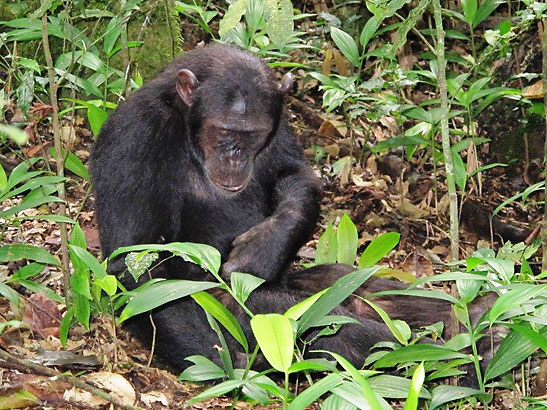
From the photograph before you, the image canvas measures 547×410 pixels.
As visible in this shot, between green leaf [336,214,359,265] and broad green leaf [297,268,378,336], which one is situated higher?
broad green leaf [297,268,378,336]

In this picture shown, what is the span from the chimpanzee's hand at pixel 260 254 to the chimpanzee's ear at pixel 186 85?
880mm

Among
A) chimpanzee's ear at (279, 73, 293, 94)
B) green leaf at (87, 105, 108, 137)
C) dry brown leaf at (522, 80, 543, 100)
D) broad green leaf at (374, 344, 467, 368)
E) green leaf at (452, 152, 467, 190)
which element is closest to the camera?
broad green leaf at (374, 344, 467, 368)

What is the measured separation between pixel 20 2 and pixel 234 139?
2667 millimetres

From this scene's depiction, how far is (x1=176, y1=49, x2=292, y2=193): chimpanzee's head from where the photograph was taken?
5281 mm

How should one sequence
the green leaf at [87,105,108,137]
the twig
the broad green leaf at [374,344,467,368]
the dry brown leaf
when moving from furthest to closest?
the dry brown leaf → the green leaf at [87,105,108,137] → the twig → the broad green leaf at [374,344,467,368]

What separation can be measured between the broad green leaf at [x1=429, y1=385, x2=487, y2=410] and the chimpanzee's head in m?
2.04

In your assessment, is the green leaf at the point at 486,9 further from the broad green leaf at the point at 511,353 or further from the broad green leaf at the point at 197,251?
the broad green leaf at the point at 197,251

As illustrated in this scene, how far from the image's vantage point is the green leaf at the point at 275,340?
119 inches

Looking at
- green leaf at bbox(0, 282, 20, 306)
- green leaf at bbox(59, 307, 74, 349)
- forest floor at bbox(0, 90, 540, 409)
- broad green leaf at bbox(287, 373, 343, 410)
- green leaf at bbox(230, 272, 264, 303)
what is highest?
green leaf at bbox(230, 272, 264, 303)

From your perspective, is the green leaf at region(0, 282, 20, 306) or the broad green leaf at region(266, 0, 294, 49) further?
the green leaf at region(0, 282, 20, 306)

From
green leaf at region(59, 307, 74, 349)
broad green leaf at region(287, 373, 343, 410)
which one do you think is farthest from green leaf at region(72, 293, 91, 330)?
broad green leaf at region(287, 373, 343, 410)

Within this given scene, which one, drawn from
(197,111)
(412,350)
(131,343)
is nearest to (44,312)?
(131,343)

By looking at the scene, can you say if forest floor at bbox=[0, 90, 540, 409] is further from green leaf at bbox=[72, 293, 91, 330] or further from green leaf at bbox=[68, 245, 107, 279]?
green leaf at bbox=[68, 245, 107, 279]

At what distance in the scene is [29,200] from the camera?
4852 millimetres
